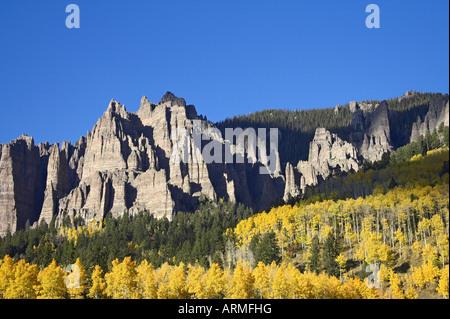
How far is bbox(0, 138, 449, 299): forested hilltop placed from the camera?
91062 millimetres

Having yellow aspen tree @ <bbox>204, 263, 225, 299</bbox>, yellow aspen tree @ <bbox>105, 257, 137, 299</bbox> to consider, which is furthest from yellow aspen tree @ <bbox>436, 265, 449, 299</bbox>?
yellow aspen tree @ <bbox>105, 257, 137, 299</bbox>

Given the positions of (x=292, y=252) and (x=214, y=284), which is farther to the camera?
(x=292, y=252)

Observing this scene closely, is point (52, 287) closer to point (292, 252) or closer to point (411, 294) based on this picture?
point (292, 252)

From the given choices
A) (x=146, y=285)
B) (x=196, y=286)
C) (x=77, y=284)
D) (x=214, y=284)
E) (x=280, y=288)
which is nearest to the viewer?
(x=280, y=288)

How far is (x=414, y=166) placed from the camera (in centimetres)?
13950

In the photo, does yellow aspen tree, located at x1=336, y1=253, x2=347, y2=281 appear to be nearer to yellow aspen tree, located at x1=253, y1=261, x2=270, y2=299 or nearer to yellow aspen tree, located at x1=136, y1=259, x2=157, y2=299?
yellow aspen tree, located at x1=253, y1=261, x2=270, y2=299

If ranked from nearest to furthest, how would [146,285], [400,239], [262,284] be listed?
[262,284]
[146,285]
[400,239]

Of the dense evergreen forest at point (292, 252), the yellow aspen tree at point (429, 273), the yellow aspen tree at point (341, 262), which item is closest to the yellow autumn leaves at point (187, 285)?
the dense evergreen forest at point (292, 252)

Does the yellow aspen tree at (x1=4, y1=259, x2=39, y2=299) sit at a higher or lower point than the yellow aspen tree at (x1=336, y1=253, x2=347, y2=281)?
lower

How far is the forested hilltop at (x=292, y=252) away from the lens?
299ft

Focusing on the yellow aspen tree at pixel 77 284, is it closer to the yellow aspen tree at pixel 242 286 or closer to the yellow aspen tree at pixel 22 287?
the yellow aspen tree at pixel 22 287

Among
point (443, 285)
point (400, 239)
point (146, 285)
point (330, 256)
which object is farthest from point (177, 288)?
point (400, 239)

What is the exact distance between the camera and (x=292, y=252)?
392ft
